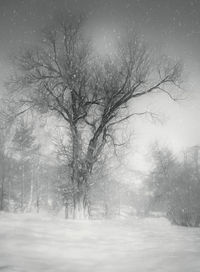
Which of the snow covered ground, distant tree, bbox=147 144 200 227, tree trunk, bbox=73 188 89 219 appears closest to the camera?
the snow covered ground

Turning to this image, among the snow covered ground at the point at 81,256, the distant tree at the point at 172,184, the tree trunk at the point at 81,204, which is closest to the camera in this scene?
the snow covered ground at the point at 81,256

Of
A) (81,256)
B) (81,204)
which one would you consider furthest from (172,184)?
(81,256)

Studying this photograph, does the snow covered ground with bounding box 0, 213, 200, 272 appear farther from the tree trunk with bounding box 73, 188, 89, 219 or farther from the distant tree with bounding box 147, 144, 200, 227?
the distant tree with bounding box 147, 144, 200, 227

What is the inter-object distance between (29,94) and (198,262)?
34.5 ft

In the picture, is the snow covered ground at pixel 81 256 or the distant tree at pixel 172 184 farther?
the distant tree at pixel 172 184

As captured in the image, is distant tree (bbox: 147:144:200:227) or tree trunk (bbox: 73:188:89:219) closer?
tree trunk (bbox: 73:188:89:219)

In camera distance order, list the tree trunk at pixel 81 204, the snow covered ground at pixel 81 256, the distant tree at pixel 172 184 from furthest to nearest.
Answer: the distant tree at pixel 172 184
the tree trunk at pixel 81 204
the snow covered ground at pixel 81 256

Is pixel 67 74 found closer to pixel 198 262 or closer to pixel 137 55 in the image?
pixel 137 55

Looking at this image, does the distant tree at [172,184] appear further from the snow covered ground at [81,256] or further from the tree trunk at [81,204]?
the snow covered ground at [81,256]

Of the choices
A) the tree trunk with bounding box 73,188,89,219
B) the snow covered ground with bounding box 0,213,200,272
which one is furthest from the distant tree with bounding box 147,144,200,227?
the snow covered ground with bounding box 0,213,200,272

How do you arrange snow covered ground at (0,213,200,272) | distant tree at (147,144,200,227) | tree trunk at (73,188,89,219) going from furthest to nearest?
1. distant tree at (147,144,200,227)
2. tree trunk at (73,188,89,219)
3. snow covered ground at (0,213,200,272)

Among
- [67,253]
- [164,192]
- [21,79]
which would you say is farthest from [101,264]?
[164,192]

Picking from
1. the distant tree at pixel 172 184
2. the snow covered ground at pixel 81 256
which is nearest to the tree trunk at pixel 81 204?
the snow covered ground at pixel 81 256

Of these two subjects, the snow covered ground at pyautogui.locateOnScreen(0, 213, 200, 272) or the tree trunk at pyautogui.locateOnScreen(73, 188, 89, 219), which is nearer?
the snow covered ground at pyautogui.locateOnScreen(0, 213, 200, 272)
